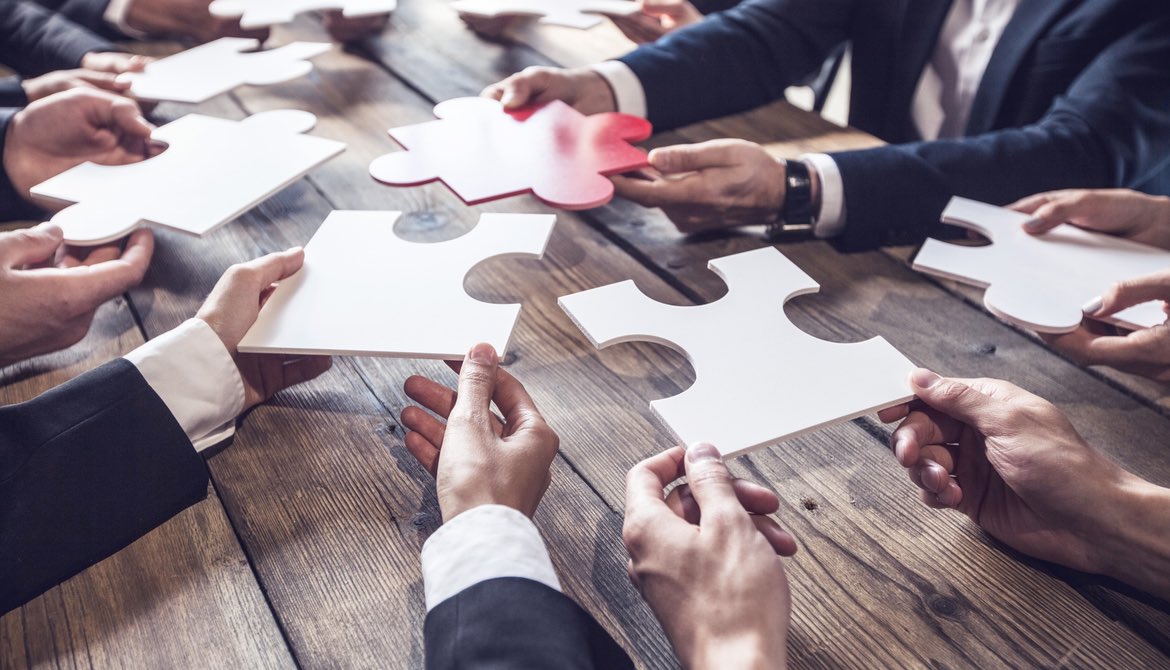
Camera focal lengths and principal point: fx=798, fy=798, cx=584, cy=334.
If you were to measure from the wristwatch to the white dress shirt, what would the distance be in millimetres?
384

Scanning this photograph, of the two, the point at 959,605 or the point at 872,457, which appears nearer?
the point at 959,605

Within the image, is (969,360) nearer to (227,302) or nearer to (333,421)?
(333,421)

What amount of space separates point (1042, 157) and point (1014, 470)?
2.60 feet

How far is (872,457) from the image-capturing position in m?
0.92

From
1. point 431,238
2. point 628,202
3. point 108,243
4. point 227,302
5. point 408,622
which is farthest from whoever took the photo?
point 628,202

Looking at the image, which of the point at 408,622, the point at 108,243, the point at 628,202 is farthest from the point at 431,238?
the point at 408,622

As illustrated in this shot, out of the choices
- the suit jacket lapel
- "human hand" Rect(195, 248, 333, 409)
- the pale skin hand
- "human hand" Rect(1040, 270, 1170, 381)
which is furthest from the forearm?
the suit jacket lapel

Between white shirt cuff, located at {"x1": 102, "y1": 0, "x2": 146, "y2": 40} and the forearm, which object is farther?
white shirt cuff, located at {"x1": 102, "y1": 0, "x2": 146, "y2": 40}

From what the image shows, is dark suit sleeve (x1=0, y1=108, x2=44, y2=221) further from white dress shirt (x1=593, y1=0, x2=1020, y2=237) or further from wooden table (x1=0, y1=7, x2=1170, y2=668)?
white dress shirt (x1=593, y1=0, x2=1020, y2=237)

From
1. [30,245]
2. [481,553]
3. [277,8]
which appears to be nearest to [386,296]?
[481,553]

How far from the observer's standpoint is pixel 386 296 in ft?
3.28

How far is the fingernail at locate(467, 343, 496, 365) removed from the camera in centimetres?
87

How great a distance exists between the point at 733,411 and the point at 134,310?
2.87 ft

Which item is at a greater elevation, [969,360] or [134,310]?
[969,360]
